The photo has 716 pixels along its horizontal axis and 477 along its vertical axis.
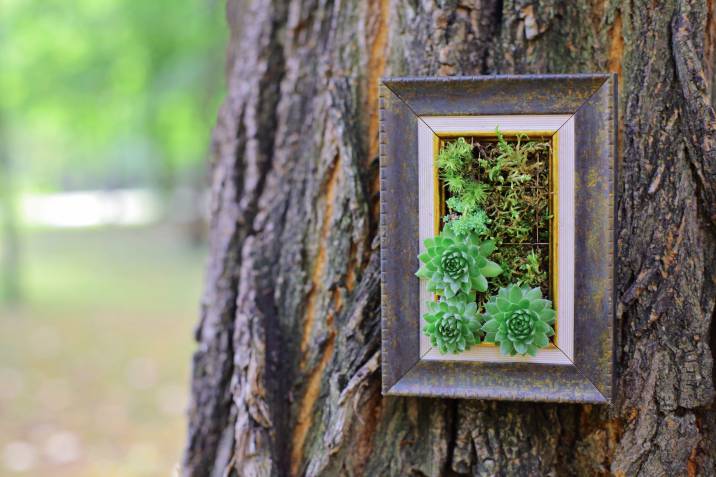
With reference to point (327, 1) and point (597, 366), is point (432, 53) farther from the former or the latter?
point (597, 366)

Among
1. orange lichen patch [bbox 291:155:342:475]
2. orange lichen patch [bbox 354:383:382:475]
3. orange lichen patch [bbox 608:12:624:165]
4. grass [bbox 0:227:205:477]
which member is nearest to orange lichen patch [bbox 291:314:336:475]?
orange lichen patch [bbox 291:155:342:475]

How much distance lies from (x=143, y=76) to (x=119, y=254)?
558cm

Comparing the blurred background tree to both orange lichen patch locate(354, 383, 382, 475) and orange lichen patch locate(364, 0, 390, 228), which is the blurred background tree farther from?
orange lichen patch locate(354, 383, 382, 475)

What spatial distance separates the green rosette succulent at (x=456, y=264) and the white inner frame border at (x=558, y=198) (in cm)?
4

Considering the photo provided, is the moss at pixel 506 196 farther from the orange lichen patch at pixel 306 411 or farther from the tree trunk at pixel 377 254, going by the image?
the orange lichen patch at pixel 306 411

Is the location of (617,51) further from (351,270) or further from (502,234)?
(351,270)

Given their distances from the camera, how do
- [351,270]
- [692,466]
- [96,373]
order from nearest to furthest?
1. [692,466]
2. [351,270]
3. [96,373]

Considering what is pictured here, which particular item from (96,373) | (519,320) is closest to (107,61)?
(96,373)

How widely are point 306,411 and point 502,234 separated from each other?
638 millimetres

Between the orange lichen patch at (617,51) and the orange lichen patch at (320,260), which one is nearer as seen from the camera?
the orange lichen patch at (617,51)

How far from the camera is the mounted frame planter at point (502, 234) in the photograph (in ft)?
4.17

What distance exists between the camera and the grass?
14.0 ft

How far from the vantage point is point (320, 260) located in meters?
1.55

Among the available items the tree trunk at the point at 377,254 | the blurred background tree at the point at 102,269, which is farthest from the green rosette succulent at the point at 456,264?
the blurred background tree at the point at 102,269
